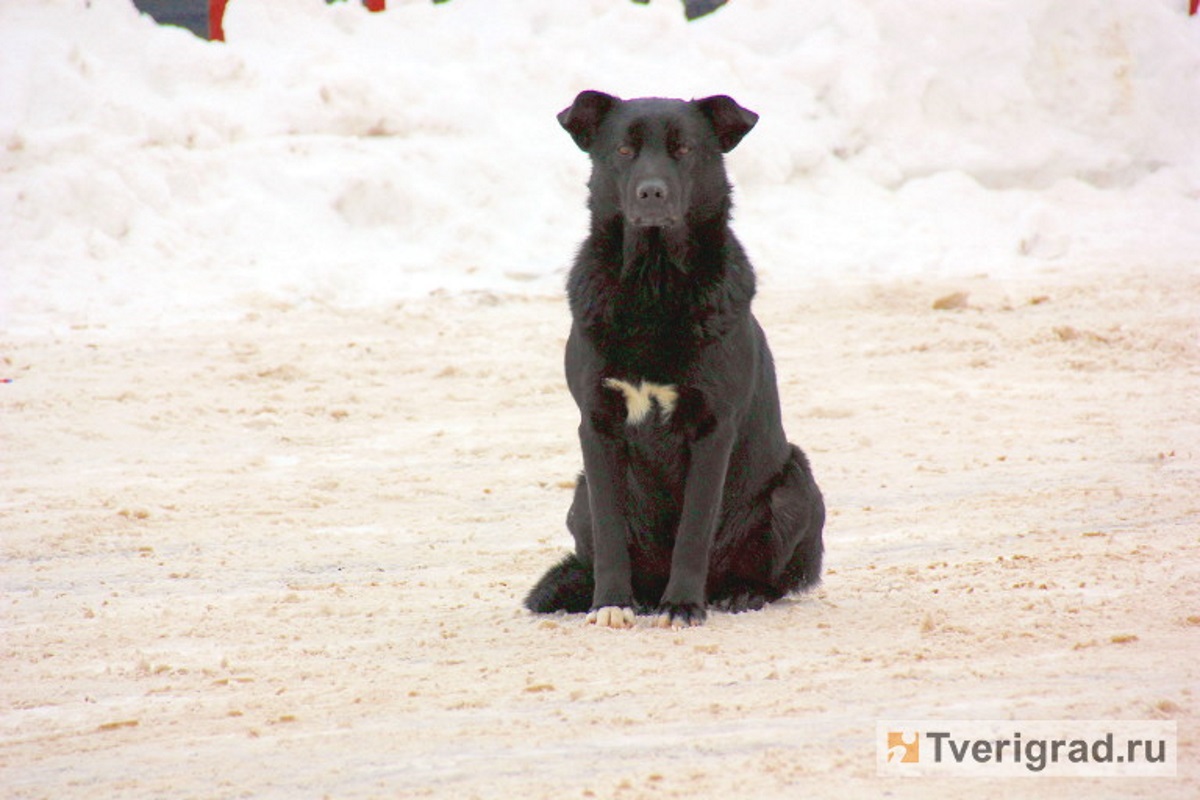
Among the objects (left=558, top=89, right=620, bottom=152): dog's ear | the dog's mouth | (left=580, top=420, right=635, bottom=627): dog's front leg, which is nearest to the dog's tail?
(left=580, top=420, right=635, bottom=627): dog's front leg

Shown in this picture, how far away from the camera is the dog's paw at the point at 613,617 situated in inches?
159

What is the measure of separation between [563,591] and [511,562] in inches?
31.8

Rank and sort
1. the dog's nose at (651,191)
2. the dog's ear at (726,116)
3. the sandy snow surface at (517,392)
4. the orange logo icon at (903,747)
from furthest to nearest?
1. the dog's ear at (726,116)
2. the dog's nose at (651,191)
3. the sandy snow surface at (517,392)
4. the orange logo icon at (903,747)

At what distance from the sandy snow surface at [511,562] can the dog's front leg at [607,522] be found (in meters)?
0.13

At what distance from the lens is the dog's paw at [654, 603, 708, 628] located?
402cm

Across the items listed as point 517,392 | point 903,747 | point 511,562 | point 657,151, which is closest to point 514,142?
point 517,392

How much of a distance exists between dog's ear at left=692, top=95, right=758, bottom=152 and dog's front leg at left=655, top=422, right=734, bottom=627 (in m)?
0.85

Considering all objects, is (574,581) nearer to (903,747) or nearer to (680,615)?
(680,615)

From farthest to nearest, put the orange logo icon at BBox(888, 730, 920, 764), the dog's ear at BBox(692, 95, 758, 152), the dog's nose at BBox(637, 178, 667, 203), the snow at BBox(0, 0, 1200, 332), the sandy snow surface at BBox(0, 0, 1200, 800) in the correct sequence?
the snow at BBox(0, 0, 1200, 332) → the dog's ear at BBox(692, 95, 758, 152) → the dog's nose at BBox(637, 178, 667, 203) → the sandy snow surface at BBox(0, 0, 1200, 800) → the orange logo icon at BBox(888, 730, 920, 764)

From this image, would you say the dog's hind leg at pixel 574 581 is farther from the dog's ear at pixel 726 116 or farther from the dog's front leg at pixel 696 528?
the dog's ear at pixel 726 116

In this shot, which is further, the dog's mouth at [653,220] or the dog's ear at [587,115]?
the dog's ear at [587,115]

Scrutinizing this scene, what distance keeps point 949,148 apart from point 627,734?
1085 cm

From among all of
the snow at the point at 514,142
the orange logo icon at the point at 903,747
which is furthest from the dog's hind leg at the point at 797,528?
the snow at the point at 514,142

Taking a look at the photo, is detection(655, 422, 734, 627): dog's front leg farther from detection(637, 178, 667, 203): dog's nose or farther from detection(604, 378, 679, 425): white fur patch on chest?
detection(637, 178, 667, 203): dog's nose
